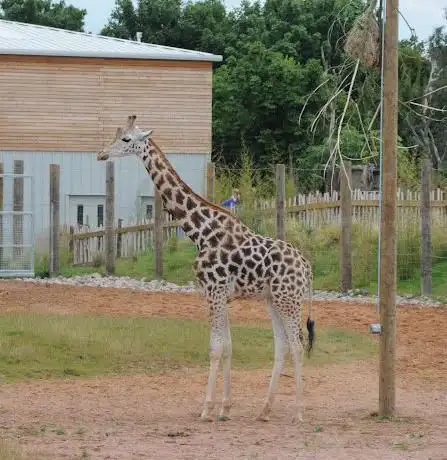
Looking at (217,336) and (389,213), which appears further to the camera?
(217,336)

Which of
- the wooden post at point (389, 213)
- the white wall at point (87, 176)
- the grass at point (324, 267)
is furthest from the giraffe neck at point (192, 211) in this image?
the white wall at point (87, 176)

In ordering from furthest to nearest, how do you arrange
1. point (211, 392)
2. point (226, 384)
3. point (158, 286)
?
point (158, 286), point (226, 384), point (211, 392)

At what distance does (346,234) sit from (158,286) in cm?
397

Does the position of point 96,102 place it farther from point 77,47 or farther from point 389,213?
point 389,213

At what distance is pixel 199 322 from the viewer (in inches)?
694

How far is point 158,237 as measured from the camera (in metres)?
23.9

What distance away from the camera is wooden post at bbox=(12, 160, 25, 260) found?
2497cm

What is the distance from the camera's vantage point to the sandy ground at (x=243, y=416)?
9.85 metres

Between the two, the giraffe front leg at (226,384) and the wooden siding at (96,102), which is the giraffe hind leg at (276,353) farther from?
the wooden siding at (96,102)

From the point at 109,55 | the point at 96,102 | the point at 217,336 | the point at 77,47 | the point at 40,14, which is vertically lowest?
the point at 217,336

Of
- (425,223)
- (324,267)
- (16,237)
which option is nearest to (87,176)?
(16,237)

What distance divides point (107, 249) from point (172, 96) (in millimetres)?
12540

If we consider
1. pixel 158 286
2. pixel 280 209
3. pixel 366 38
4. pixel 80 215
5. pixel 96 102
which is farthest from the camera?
pixel 96 102

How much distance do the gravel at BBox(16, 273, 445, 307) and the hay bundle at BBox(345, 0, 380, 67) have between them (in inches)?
285
